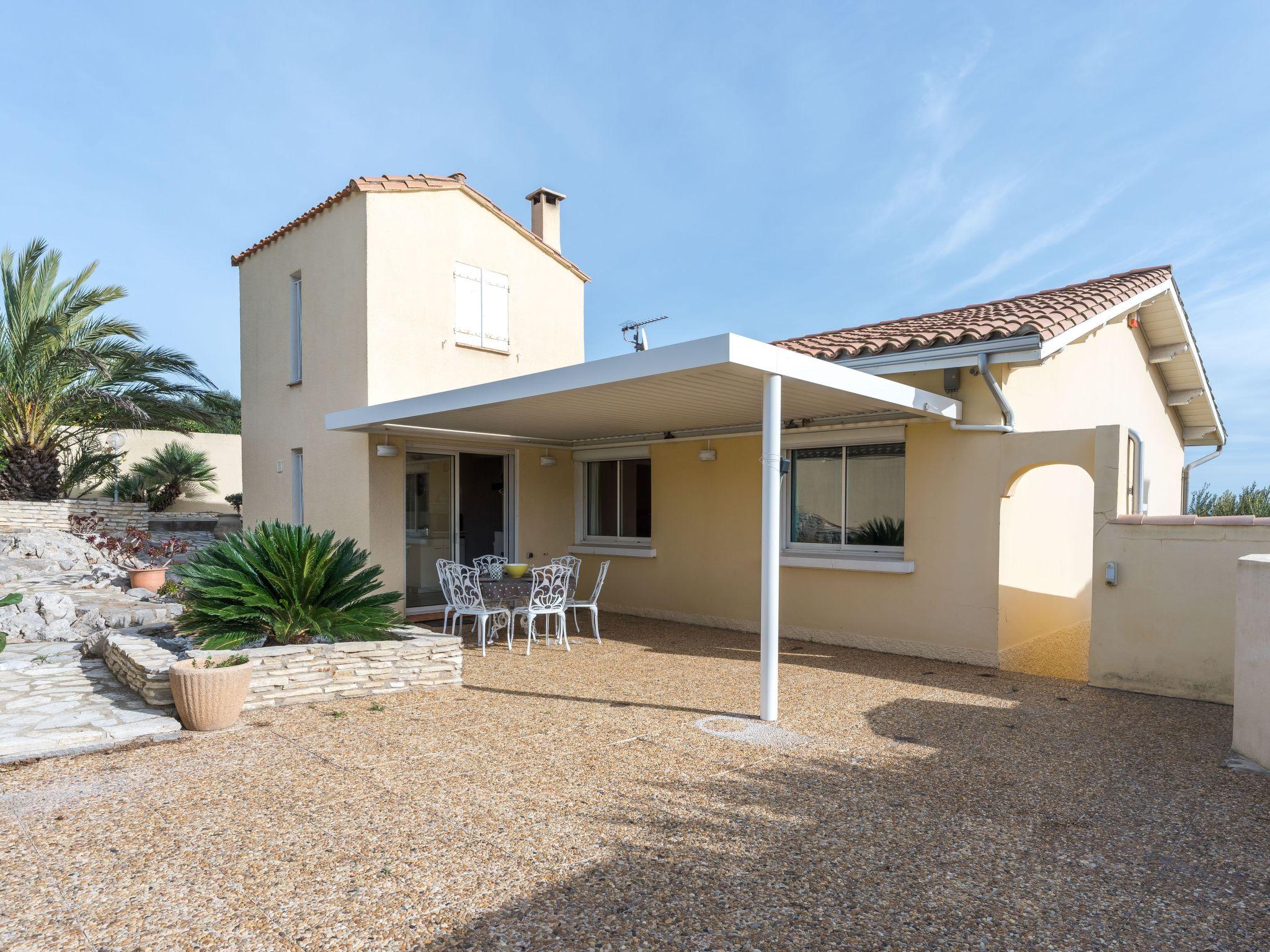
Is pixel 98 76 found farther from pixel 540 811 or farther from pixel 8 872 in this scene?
pixel 540 811

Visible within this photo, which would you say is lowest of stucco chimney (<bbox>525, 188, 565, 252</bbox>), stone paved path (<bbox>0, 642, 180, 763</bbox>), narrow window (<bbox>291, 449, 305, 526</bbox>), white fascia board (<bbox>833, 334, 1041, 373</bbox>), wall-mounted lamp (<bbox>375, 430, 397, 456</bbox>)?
stone paved path (<bbox>0, 642, 180, 763</bbox>)

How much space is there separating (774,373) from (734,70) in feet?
32.2

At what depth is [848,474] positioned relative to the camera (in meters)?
9.22

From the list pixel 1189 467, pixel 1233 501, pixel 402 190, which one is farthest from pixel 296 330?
pixel 1233 501

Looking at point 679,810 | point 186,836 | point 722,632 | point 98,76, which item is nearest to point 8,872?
point 186,836

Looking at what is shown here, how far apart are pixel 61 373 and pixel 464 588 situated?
11.9 metres

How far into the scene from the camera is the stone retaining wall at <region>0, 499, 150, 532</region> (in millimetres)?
14750

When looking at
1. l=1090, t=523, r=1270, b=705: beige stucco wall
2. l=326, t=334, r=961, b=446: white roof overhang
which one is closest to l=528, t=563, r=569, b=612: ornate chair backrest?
l=326, t=334, r=961, b=446: white roof overhang

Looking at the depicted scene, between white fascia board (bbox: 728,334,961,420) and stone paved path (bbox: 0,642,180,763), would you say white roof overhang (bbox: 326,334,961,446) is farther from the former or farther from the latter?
stone paved path (bbox: 0,642,180,763)

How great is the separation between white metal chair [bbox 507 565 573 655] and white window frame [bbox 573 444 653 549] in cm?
282

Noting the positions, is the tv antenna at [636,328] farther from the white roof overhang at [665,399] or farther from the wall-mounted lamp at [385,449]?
the wall-mounted lamp at [385,449]

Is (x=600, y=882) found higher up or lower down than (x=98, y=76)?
lower down

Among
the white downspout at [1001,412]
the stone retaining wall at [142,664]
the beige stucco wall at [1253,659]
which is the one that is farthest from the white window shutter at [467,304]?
the beige stucco wall at [1253,659]

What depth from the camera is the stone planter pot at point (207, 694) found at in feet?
Result: 18.0
